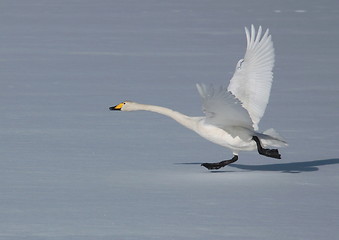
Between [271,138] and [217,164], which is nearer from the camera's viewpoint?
[271,138]

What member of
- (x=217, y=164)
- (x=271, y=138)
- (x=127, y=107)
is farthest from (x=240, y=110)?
(x=127, y=107)

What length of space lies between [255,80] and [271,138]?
27.4 inches

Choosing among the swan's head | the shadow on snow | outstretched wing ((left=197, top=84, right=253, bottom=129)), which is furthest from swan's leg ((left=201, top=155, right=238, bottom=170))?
the swan's head

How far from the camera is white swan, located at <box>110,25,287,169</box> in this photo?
659 centimetres

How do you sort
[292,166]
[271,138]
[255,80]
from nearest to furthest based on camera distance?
[271,138] → [292,166] → [255,80]

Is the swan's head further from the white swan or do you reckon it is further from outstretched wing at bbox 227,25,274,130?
outstretched wing at bbox 227,25,274,130

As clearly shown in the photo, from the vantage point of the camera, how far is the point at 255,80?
7.51 metres

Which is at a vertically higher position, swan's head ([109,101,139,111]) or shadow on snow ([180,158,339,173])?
swan's head ([109,101,139,111])

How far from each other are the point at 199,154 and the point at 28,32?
872 centimetres

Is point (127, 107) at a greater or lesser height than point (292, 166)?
greater

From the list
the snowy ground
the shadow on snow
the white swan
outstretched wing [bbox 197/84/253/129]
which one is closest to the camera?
the snowy ground

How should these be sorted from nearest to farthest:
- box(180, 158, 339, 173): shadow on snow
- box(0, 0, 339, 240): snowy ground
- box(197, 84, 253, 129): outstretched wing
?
1. box(0, 0, 339, 240): snowy ground
2. box(197, 84, 253, 129): outstretched wing
3. box(180, 158, 339, 173): shadow on snow

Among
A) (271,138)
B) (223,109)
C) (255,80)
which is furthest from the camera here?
(255,80)

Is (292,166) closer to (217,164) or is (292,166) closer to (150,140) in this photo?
(217,164)
